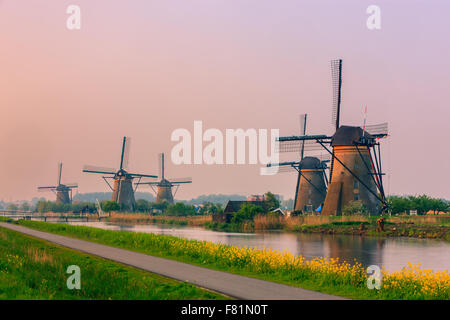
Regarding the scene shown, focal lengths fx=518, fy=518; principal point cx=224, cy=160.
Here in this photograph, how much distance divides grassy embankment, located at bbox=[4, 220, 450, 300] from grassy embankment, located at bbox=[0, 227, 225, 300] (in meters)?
3.30

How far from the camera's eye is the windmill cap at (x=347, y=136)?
173ft

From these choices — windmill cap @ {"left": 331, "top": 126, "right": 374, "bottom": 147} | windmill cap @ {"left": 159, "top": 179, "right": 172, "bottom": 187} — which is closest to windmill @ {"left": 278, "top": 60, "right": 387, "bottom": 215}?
windmill cap @ {"left": 331, "top": 126, "right": 374, "bottom": 147}

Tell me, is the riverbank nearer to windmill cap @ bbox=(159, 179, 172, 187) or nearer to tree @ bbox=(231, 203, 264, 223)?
tree @ bbox=(231, 203, 264, 223)

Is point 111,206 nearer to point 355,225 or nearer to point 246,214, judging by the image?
point 246,214

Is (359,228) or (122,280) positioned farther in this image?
(359,228)

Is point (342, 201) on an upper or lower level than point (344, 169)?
lower

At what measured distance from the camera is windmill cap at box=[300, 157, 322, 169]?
226 ft

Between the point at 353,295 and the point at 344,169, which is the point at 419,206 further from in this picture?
Answer: the point at 353,295

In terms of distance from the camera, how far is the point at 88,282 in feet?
47.2

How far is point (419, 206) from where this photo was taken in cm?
6166

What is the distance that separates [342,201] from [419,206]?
13.6 metres

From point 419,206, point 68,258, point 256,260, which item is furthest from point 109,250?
point 419,206

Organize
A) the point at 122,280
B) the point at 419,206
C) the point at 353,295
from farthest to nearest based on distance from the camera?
1. the point at 419,206
2. the point at 122,280
3. the point at 353,295

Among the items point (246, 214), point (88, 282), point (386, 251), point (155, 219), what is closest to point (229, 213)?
point (246, 214)
